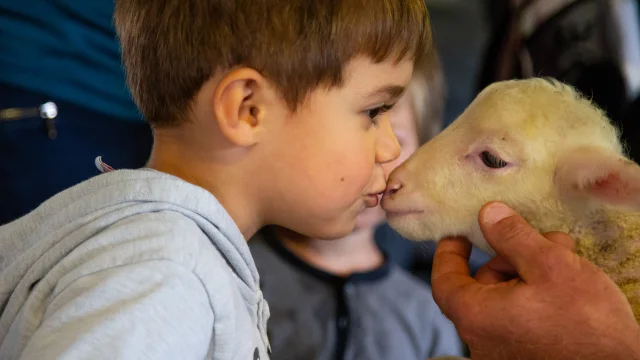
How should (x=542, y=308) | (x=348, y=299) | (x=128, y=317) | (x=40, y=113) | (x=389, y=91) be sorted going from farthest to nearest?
1. (x=348, y=299)
2. (x=40, y=113)
3. (x=389, y=91)
4. (x=542, y=308)
5. (x=128, y=317)

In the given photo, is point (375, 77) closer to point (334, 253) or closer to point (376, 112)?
point (376, 112)

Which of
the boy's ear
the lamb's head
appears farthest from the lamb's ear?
the boy's ear

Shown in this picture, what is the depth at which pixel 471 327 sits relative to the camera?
776 mm

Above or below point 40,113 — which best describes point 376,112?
above

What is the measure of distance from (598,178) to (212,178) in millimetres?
476

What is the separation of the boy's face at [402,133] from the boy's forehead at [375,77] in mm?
511

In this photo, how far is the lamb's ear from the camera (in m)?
0.75

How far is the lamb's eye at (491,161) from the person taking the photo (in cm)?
87

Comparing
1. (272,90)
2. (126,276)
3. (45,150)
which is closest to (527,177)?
(272,90)

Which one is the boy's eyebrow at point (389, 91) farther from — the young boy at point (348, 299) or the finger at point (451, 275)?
the young boy at point (348, 299)

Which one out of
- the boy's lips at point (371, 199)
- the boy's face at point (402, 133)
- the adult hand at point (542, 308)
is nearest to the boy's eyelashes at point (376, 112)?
the boy's lips at point (371, 199)

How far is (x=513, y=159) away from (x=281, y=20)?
0.36 metres

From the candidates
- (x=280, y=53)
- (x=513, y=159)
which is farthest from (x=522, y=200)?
(x=280, y=53)

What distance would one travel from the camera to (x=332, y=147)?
2.64 feet
